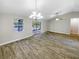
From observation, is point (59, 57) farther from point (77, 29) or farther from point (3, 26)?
point (77, 29)

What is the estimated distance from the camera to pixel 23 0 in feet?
16.3

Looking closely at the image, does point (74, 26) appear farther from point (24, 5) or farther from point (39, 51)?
point (39, 51)

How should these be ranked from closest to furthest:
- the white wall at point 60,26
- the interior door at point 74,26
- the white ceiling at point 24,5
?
the white ceiling at point 24,5 → the interior door at point 74,26 → the white wall at point 60,26

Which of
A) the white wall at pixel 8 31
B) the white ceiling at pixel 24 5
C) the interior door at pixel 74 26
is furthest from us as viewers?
the interior door at pixel 74 26


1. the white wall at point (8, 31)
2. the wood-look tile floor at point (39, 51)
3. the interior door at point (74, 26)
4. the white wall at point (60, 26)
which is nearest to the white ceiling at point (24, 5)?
the white wall at point (8, 31)

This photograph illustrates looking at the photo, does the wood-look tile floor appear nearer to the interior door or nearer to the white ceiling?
the white ceiling

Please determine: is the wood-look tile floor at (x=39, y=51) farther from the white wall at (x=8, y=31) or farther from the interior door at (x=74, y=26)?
the interior door at (x=74, y=26)

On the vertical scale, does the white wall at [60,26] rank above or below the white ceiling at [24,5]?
below

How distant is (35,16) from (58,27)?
8.05m

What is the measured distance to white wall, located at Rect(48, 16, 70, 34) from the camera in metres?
11.2

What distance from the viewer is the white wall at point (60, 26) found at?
11.2 metres

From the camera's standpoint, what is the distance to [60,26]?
40.6 feet

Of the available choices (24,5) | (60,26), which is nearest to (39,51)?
(24,5)

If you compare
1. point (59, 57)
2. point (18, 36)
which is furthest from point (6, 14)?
point (59, 57)
